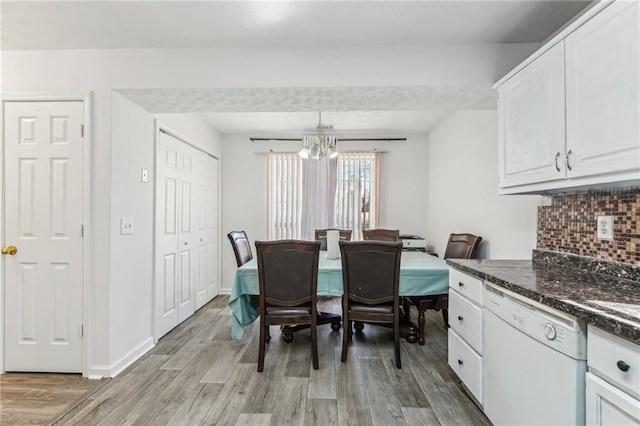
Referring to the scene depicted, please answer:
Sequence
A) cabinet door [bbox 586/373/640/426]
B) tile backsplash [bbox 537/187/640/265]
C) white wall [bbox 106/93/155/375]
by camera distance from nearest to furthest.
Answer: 1. cabinet door [bbox 586/373/640/426]
2. tile backsplash [bbox 537/187/640/265]
3. white wall [bbox 106/93/155/375]

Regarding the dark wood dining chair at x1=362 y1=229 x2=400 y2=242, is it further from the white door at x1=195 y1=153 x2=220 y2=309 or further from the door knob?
the door knob

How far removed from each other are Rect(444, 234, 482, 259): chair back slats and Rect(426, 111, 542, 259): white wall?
9 cm

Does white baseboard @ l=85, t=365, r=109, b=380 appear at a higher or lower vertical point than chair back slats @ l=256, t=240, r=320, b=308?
lower

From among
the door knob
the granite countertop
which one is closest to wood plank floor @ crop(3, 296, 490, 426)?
the granite countertop

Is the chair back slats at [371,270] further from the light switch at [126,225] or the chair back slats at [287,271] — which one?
the light switch at [126,225]

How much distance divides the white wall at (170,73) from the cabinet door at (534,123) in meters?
0.37

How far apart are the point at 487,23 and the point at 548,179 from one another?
1077 millimetres

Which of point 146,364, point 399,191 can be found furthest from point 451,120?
point 146,364

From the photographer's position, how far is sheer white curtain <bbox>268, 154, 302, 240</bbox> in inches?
176

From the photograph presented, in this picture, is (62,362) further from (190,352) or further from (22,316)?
(190,352)

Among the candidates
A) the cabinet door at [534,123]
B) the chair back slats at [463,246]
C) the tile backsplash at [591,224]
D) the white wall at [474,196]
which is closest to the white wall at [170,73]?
the cabinet door at [534,123]

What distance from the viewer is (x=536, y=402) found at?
1182mm

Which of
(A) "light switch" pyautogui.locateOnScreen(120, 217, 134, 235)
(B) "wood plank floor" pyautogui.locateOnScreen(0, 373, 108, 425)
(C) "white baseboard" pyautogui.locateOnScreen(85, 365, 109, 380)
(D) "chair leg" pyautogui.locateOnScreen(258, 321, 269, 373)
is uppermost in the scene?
(A) "light switch" pyautogui.locateOnScreen(120, 217, 134, 235)

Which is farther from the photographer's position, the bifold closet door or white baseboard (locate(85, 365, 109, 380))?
the bifold closet door
